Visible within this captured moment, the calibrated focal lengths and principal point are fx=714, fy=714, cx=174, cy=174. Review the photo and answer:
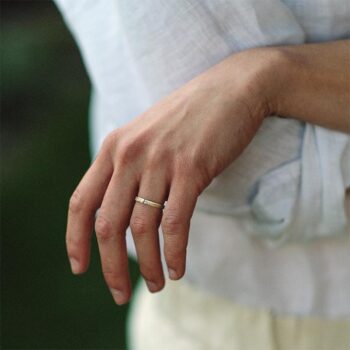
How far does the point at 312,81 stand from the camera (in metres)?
0.75

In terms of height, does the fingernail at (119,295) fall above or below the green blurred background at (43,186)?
above

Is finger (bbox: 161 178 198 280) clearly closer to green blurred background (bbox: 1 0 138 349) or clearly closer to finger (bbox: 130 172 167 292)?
finger (bbox: 130 172 167 292)

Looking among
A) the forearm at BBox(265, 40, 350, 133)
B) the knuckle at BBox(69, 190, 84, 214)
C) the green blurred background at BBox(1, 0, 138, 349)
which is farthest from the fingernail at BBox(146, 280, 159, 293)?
the green blurred background at BBox(1, 0, 138, 349)

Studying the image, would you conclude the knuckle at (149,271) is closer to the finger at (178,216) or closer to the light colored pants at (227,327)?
the finger at (178,216)

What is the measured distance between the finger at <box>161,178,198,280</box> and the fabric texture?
0.10 meters

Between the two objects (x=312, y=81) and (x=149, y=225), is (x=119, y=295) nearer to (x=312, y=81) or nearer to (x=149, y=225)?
(x=149, y=225)

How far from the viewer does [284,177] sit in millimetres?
797

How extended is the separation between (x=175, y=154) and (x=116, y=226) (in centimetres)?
10

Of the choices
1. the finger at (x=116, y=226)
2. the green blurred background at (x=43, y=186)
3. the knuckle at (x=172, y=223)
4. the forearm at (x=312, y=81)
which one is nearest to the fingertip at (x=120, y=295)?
the finger at (x=116, y=226)

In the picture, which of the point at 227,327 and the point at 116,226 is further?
the point at 227,327

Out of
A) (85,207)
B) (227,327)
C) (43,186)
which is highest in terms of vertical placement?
(85,207)

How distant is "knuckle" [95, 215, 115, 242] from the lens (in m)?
0.76

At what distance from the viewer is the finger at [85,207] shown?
77 centimetres

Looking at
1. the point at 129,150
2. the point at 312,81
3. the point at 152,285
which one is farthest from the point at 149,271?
the point at 312,81
